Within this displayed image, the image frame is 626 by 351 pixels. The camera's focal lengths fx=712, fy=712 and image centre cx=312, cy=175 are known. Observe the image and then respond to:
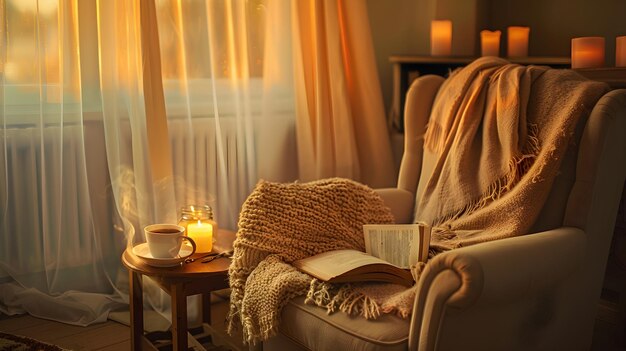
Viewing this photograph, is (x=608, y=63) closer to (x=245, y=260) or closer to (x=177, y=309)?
(x=245, y=260)

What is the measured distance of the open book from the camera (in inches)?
66.1

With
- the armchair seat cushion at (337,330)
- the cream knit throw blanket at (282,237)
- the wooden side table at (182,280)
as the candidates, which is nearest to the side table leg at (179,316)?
the wooden side table at (182,280)

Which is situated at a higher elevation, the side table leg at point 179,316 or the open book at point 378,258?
the open book at point 378,258

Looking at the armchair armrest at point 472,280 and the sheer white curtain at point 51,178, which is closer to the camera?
the armchair armrest at point 472,280

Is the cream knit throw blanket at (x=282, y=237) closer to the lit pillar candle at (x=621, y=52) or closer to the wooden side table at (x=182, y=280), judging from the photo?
the wooden side table at (x=182, y=280)

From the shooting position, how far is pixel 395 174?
9.93 feet

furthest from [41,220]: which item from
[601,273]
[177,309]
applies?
[601,273]

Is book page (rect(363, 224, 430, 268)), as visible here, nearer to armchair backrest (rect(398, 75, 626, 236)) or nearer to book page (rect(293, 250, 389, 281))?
book page (rect(293, 250, 389, 281))

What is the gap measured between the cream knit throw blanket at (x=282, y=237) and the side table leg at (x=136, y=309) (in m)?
0.32

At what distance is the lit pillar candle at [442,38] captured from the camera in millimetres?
2855

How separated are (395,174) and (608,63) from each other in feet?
3.09

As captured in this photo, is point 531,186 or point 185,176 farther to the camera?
point 185,176

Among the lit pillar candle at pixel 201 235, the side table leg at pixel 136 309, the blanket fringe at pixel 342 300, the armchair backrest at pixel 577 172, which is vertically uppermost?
the armchair backrest at pixel 577 172

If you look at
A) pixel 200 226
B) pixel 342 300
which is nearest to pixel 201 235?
pixel 200 226
